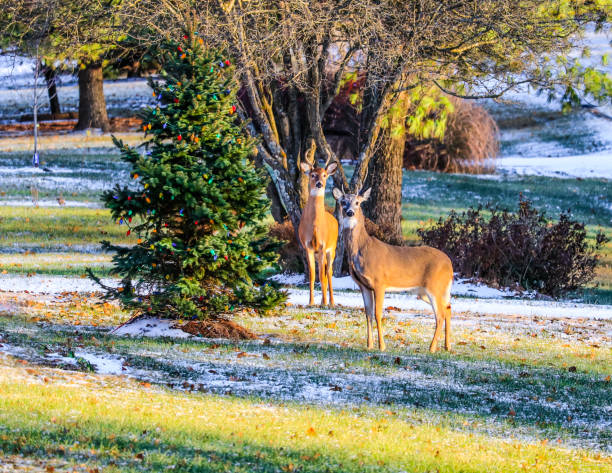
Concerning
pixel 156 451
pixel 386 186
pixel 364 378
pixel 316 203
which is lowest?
pixel 364 378

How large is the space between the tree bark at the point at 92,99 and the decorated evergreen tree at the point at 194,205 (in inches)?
1299

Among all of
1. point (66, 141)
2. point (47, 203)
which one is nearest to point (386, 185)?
point (47, 203)

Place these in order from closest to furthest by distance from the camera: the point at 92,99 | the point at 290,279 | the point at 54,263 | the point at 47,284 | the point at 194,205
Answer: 1. the point at 194,205
2. the point at 47,284
3. the point at 290,279
4. the point at 54,263
5. the point at 92,99

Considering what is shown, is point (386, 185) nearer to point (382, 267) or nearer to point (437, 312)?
point (437, 312)

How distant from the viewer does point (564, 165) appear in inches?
2025

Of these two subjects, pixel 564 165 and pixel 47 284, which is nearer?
pixel 47 284

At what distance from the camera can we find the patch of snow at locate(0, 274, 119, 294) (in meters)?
16.9

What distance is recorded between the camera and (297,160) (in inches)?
846

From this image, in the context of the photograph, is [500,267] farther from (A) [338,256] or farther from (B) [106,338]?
(B) [106,338]

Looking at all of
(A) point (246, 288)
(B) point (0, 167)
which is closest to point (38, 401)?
(A) point (246, 288)

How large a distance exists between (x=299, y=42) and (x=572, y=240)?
7887 mm

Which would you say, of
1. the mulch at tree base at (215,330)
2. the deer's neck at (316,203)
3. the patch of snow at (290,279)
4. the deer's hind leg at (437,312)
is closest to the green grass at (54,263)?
the patch of snow at (290,279)

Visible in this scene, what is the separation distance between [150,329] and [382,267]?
10.6 ft

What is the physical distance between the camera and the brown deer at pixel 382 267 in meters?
11.6
